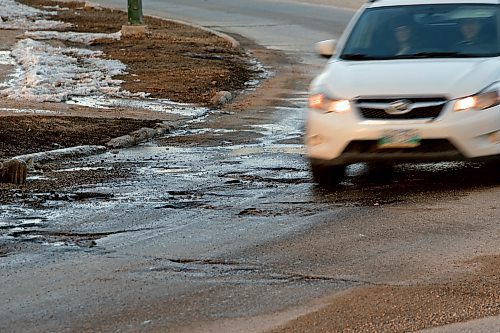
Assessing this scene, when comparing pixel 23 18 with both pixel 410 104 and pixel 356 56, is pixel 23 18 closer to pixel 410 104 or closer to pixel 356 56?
pixel 356 56

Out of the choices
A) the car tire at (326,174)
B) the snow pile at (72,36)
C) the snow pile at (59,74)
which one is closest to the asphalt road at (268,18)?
the snow pile at (72,36)

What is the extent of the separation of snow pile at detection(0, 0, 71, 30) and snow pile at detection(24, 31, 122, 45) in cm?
179

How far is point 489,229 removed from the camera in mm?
8516

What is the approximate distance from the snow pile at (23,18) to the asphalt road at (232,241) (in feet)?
66.3

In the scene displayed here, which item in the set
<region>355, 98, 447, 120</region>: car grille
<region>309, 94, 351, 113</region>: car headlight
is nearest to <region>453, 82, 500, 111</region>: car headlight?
<region>355, 98, 447, 120</region>: car grille

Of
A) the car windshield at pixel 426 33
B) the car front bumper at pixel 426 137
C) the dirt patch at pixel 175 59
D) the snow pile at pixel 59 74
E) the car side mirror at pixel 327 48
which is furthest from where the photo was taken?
the dirt patch at pixel 175 59

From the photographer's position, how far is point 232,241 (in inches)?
329

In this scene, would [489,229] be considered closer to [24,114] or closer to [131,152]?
[131,152]

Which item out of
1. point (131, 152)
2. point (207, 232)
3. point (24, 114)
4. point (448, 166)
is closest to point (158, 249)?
point (207, 232)

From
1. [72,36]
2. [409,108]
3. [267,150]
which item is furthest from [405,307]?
[72,36]

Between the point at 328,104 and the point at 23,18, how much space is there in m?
26.8

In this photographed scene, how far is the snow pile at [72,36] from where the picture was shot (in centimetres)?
2827

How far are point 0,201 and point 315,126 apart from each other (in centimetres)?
262

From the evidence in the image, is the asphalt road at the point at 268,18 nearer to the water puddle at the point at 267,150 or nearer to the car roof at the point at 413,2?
the water puddle at the point at 267,150
